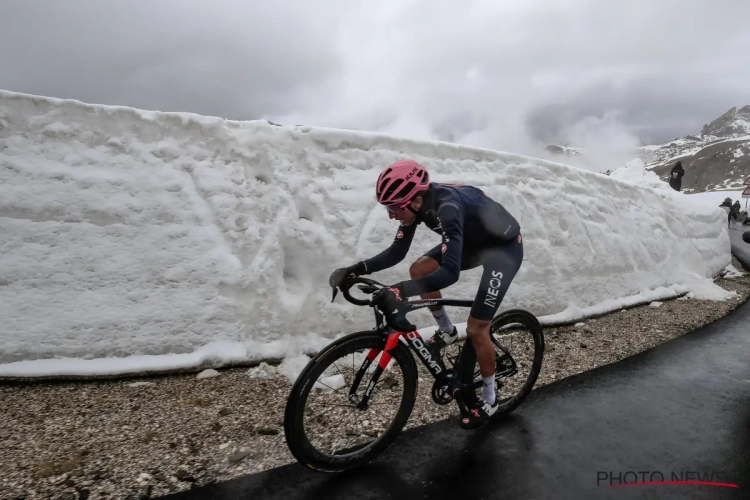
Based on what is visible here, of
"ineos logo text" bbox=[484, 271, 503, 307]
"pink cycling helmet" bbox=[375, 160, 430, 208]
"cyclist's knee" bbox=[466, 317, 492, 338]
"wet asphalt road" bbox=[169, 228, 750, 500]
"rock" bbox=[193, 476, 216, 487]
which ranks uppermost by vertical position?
"pink cycling helmet" bbox=[375, 160, 430, 208]

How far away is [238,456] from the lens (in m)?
3.23

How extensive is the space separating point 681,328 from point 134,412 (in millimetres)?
7127

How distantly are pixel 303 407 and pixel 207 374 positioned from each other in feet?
5.90

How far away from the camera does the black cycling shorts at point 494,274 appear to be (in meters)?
3.56

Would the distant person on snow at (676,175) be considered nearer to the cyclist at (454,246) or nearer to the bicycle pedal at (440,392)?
the cyclist at (454,246)

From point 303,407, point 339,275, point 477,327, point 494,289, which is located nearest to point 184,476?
point 303,407

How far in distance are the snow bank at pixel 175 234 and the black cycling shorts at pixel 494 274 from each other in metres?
1.92

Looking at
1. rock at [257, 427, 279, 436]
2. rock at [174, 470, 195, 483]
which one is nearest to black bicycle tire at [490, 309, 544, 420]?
rock at [257, 427, 279, 436]

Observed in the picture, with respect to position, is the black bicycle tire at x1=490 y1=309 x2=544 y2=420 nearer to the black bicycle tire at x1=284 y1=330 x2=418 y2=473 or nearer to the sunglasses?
the black bicycle tire at x1=284 y1=330 x2=418 y2=473

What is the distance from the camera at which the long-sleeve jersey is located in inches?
122

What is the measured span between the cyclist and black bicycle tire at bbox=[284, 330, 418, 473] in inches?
10.7

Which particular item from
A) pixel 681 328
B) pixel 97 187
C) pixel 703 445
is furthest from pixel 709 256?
pixel 97 187

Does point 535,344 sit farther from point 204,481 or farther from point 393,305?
point 204,481

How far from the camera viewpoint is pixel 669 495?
2.89 meters
